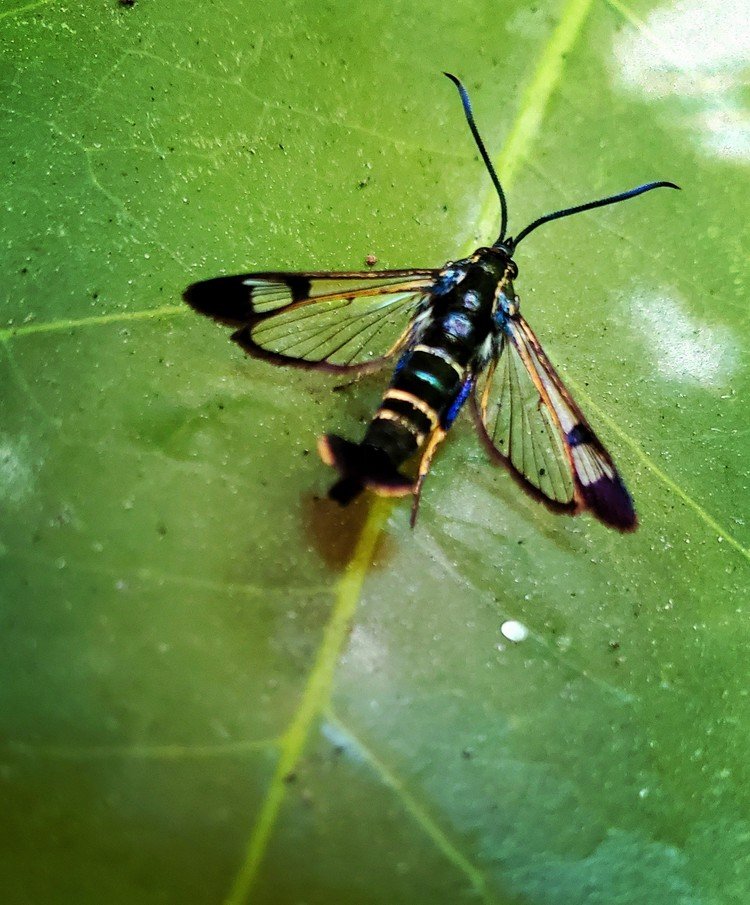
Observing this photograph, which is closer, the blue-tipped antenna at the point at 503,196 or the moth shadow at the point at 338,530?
the moth shadow at the point at 338,530

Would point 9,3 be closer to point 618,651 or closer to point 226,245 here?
point 226,245

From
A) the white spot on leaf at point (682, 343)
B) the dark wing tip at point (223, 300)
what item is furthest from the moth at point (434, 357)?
the white spot on leaf at point (682, 343)

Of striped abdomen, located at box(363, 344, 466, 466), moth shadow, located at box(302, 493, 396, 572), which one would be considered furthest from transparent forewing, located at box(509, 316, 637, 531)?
moth shadow, located at box(302, 493, 396, 572)

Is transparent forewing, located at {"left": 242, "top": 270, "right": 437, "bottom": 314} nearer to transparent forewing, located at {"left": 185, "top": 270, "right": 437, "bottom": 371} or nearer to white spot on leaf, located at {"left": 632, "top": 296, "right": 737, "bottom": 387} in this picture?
transparent forewing, located at {"left": 185, "top": 270, "right": 437, "bottom": 371}

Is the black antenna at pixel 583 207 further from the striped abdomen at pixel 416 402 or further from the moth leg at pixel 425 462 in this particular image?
the moth leg at pixel 425 462

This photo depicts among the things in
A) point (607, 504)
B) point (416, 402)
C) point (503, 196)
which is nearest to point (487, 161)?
point (503, 196)

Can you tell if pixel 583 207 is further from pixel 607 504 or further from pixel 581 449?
pixel 607 504
